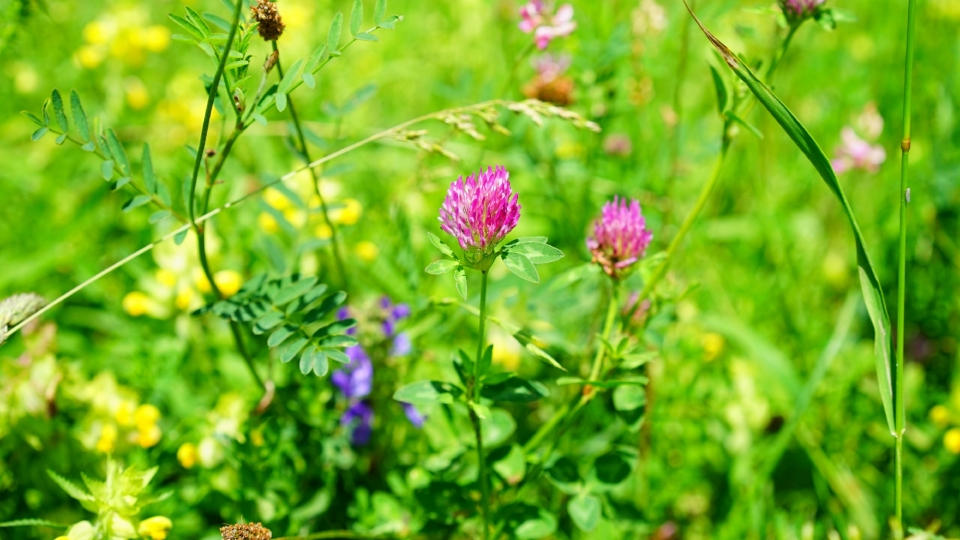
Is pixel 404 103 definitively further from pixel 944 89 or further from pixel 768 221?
→ pixel 944 89

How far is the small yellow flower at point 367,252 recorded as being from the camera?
223cm

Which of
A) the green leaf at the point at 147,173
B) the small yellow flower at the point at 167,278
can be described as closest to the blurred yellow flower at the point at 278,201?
the small yellow flower at the point at 167,278

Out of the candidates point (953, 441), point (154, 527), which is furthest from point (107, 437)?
point (953, 441)

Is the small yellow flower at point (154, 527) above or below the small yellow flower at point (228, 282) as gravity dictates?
below

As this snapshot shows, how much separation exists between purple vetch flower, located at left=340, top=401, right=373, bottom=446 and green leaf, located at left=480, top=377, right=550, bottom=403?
0.49 m

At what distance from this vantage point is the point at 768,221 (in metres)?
2.62

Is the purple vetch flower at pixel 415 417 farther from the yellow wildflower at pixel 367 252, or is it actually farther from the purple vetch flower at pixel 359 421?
the yellow wildflower at pixel 367 252

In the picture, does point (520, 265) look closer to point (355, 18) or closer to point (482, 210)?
point (482, 210)

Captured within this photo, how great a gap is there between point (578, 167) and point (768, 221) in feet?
2.62

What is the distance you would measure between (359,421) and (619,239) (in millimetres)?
759

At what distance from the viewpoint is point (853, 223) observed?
1322 millimetres

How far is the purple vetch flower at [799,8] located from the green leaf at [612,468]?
923 mm

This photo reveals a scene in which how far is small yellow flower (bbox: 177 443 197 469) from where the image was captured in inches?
65.4

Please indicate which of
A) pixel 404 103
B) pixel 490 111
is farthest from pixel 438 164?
pixel 490 111
